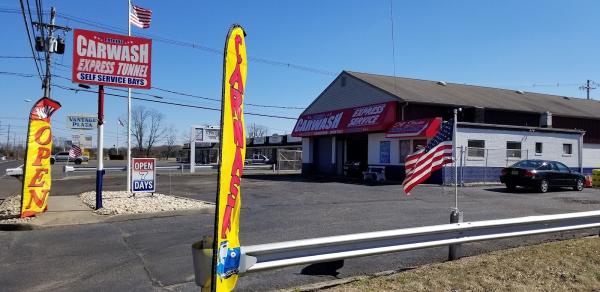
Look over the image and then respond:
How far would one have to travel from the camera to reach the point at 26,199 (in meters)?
11.0

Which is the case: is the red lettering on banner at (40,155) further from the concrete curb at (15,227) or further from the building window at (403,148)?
the building window at (403,148)

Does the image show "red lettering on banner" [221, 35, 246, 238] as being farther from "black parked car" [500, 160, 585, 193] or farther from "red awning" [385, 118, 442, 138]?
"red awning" [385, 118, 442, 138]

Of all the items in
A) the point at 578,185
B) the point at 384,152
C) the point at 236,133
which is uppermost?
the point at 384,152

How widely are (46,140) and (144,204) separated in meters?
3.26

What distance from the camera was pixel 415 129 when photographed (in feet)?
85.8

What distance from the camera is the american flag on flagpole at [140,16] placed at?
2078 cm

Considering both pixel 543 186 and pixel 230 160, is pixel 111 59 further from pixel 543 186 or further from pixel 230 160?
pixel 543 186

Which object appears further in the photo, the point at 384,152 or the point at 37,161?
the point at 384,152

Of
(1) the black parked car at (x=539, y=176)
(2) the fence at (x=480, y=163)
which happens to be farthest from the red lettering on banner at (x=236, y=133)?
(2) the fence at (x=480, y=163)

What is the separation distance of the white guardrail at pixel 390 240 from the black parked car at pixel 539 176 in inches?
554

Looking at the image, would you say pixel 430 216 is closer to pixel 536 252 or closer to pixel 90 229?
pixel 536 252

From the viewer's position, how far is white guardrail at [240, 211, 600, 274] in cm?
500

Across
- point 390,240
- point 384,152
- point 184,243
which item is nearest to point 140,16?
point 184,243

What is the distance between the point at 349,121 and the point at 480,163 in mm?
8851
